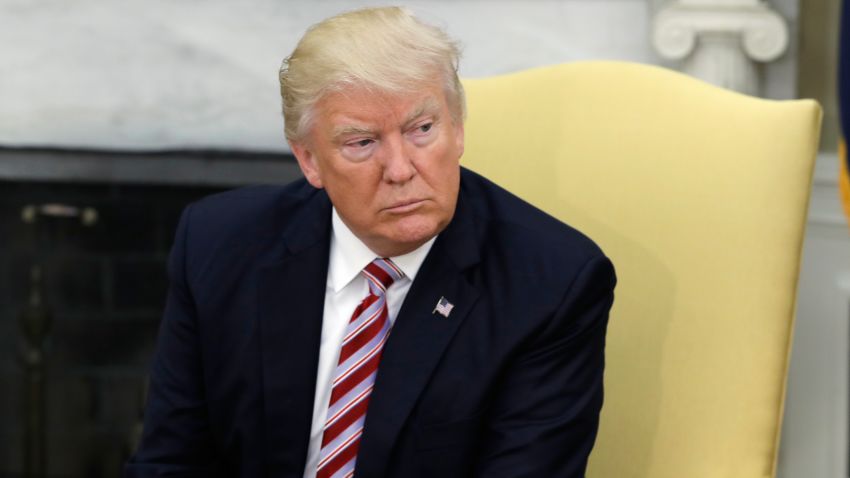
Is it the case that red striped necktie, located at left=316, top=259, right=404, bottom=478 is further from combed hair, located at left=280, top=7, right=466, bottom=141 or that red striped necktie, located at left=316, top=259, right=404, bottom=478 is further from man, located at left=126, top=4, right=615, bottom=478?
combed hair, located at left=280, top=7, right=466, bottom=141

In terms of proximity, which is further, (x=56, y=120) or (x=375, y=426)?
(x=56, y=120)

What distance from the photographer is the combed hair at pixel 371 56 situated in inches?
51.8

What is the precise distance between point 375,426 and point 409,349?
0.32ft

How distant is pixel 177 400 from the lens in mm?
1522

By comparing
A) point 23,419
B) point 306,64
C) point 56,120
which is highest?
point 306,64

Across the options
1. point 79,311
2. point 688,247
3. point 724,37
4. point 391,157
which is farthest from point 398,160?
point 79,311

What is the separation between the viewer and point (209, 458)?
1.57 meters

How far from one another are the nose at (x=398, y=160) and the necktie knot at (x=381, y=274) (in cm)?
15

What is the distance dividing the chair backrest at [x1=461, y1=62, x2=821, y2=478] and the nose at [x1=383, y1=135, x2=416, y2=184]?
0.37 metres

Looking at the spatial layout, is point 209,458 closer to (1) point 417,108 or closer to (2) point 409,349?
(2) point 409,349

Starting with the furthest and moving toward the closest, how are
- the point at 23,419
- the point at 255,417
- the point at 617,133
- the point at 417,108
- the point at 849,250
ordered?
the point at 23,419, the point at 849,250, the point at 617,133, the point at 255,417, the point at 417,108

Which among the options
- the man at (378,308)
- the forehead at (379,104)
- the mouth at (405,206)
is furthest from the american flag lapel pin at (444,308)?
the forehead at (379,104)

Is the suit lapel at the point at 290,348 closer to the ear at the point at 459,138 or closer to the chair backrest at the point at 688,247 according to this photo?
the ear at the point at 459,138

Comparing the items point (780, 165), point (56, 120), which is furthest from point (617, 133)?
point (56, 120)
